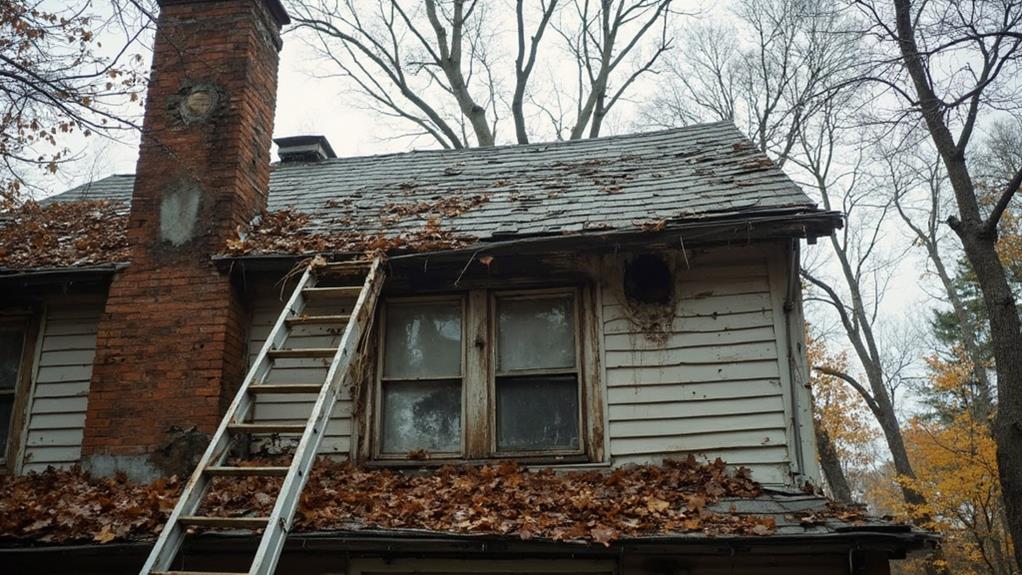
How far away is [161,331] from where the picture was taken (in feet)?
22.7

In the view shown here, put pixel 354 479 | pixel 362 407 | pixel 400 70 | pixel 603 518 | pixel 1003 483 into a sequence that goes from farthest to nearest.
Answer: pixel 400 70, pixel 1003 483, pixel 362 407, pixel 354 479, pixel 603 518

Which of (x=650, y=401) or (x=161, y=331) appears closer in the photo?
(x=650, y=401)

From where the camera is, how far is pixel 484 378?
22.1 feet

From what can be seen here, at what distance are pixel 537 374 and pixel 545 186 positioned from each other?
2.54 meters

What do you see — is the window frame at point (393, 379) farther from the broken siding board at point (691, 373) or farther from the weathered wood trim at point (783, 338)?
the weathered wood trim at point (783, 338)

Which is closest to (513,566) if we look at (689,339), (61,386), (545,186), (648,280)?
(689,339)

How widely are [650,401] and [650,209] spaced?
1.79 m

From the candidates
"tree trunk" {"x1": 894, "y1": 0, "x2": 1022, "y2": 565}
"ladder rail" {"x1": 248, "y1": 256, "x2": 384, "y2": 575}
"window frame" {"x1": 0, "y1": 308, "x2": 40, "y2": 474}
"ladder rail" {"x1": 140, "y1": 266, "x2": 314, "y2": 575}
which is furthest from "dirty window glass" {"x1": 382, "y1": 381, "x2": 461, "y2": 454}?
"tree trunk" {"x1": 894, "y1": 0, "x2": 1022, "y2": 565}

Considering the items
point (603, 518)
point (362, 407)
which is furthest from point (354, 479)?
point (603, 518)

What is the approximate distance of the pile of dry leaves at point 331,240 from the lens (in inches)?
270

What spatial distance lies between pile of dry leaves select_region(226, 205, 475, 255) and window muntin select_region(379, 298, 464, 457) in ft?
1.90

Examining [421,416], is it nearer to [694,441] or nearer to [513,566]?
[513,566]

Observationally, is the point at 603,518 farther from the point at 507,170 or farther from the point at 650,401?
the point at 507,170

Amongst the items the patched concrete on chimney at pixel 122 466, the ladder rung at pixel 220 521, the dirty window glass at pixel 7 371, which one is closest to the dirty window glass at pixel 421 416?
the patched concrete on chimney at pixel 122 466
